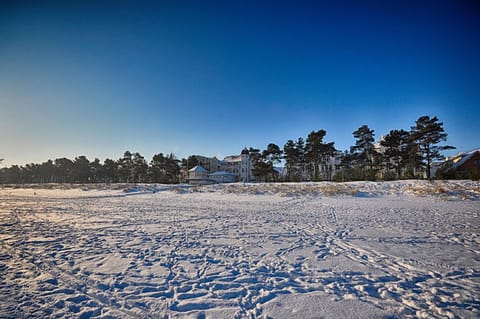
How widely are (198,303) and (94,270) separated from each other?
2.27m

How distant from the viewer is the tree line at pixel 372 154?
23.6 metres

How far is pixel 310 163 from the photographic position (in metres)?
36.8

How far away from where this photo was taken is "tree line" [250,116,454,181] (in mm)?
23641

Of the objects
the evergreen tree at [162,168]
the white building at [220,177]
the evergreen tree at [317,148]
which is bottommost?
the white building at [220,177]

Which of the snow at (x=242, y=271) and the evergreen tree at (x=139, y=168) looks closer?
the snow at (x=242, y=271)

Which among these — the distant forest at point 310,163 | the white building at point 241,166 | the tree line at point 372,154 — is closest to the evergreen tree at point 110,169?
the distant forest at point 310,163

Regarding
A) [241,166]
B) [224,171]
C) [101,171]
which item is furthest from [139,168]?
[241,166]

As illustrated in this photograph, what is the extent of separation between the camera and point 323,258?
3.71 meters

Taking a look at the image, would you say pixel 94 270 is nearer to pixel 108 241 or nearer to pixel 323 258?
pixel 108 241

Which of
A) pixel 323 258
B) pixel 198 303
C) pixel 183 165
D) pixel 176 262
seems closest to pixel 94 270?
pixel 176 262

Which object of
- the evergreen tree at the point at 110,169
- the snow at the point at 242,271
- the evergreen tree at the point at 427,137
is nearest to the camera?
the snow at the point at 242,271

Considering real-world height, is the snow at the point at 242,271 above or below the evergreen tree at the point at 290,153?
below

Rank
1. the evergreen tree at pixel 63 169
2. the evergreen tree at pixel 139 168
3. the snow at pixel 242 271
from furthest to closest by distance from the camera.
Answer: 1. the evergreen tree at pixel 63 169
2. the evergreen tree at pixel 139 168
3. the snow at pixel 242 271

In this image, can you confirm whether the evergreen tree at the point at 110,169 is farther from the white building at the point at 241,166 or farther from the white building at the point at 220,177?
the white building at the point at 241,166
